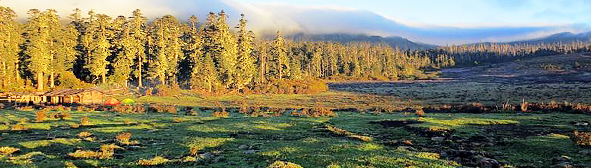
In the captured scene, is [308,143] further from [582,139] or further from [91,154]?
[582,139]

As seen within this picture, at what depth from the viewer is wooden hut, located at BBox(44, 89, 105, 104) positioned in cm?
5925

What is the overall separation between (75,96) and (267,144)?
164 feet

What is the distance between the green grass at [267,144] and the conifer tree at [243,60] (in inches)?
2213

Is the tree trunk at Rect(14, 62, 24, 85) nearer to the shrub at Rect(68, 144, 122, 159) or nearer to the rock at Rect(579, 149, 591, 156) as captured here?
the shrub at Rect(68, 144, 122, 159)

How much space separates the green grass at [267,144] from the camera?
1803 centimetres

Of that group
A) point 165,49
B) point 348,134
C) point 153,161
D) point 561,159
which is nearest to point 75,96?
point 165,49

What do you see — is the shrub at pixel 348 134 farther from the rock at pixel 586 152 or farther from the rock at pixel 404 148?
the rock at pixel 586 152

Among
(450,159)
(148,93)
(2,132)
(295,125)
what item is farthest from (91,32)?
(450,159)

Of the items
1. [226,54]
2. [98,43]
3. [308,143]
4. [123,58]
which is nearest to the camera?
[308,143]

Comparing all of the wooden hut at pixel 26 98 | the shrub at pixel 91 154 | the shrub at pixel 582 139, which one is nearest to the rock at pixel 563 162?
the shrub at pixel 582 139

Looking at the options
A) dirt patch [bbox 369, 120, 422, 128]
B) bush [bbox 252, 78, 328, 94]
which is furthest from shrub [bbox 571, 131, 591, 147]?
bush [bbox 252, 78, 328, 94]

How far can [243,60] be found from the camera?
93.7 meters

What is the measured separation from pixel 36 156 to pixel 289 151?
489 inches

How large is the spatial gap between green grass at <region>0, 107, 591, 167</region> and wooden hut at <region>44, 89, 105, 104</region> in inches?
1058
